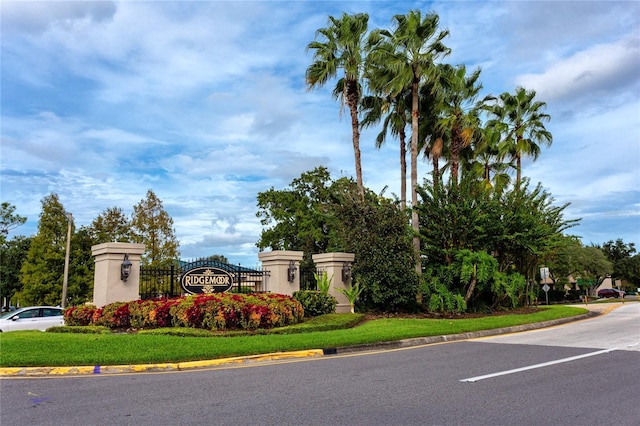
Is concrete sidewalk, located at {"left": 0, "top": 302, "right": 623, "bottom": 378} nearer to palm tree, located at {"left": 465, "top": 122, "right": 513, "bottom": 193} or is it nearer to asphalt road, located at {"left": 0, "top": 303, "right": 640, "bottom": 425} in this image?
asphalt road, located at {"left": 0, "top": 303, "right": 640, "bottom": 425}

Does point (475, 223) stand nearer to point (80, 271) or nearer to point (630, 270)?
point (80, 271)

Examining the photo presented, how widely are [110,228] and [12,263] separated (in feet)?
84.4

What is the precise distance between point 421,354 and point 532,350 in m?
2.46

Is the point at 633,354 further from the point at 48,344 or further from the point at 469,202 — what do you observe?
the point at 48,344

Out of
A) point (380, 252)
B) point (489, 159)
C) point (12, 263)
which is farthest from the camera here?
point (12, 263)

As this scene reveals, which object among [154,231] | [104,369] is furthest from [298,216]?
[104,369]

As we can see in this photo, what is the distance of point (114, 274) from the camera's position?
15.4 meters

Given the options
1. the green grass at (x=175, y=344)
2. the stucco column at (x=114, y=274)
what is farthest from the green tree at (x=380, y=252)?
the stucco column at (x=114, y=274)

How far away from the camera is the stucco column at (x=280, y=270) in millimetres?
18562

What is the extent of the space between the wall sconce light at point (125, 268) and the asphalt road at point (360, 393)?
6.95 m

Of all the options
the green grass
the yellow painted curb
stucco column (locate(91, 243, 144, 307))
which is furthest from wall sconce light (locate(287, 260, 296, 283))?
the yellow painted curb

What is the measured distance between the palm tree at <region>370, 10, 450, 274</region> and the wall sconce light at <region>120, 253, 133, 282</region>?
11.2m

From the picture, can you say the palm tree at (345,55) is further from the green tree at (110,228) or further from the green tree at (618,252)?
the green tree at (618,252)

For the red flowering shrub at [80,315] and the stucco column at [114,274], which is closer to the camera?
the red flowering shrub at [80,315]
